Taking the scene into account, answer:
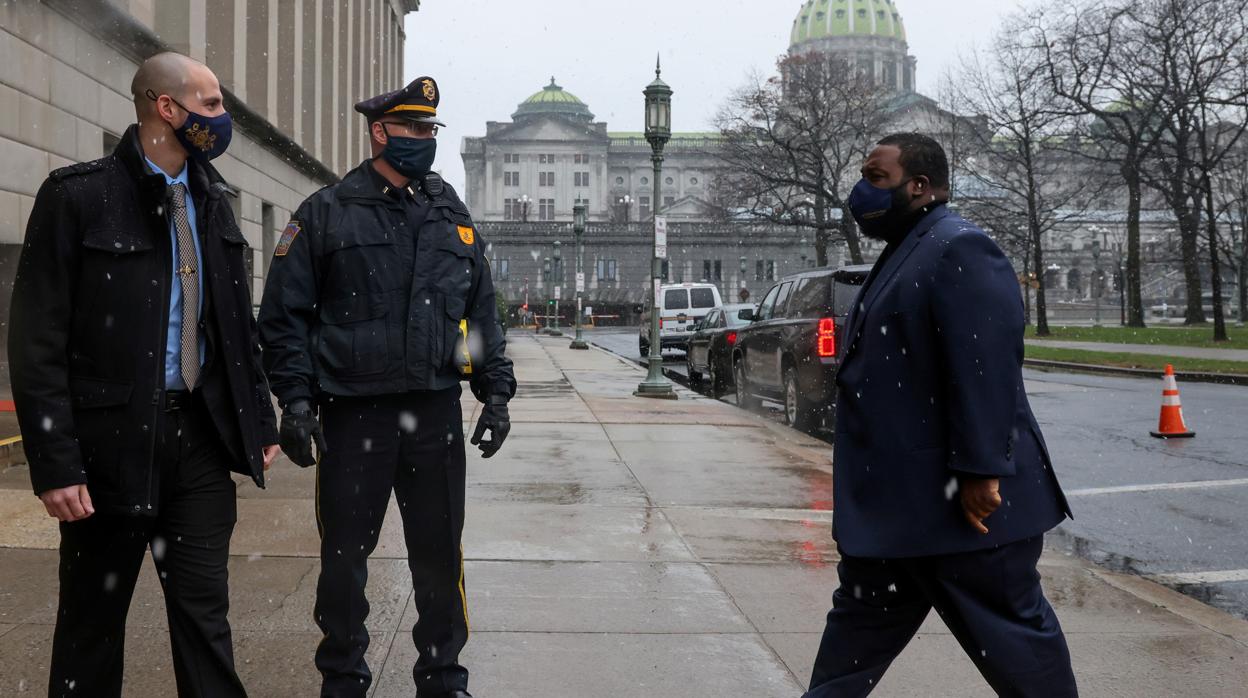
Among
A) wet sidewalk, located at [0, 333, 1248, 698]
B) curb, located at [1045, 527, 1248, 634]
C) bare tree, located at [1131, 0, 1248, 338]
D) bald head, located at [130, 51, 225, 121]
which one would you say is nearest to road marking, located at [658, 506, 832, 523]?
wet sidewalk, located at [0, 333, 1248, 698]

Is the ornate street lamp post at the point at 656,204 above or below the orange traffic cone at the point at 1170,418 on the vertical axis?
above

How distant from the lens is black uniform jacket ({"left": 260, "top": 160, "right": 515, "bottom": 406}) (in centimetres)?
394

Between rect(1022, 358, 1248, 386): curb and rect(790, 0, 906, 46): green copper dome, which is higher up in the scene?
rect(790, 0, 906, 46): green copper dome

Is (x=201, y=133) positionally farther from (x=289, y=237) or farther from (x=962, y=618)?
(x=962, y=618)

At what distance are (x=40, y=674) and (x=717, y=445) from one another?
7.93 meters

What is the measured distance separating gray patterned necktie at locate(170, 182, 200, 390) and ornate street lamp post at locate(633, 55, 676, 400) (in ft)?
46.8

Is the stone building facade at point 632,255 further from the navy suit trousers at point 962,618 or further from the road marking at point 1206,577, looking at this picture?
the navy suit trousers at point 962,618

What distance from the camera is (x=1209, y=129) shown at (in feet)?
139

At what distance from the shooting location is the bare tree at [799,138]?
50062 mm

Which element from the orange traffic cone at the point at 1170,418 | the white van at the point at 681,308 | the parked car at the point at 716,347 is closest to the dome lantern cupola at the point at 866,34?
the white van at the point at 681,308

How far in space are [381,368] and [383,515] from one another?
20.5 inches

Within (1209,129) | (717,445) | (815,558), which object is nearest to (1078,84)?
(1209,129)

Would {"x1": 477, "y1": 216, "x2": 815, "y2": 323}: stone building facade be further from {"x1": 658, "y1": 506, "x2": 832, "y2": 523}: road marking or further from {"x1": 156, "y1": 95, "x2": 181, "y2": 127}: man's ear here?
{"x1": 156, "y1": 95, "x2": 181, "y2": 127}: man's ear

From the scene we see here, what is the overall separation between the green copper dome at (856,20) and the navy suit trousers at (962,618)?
5642 inches
